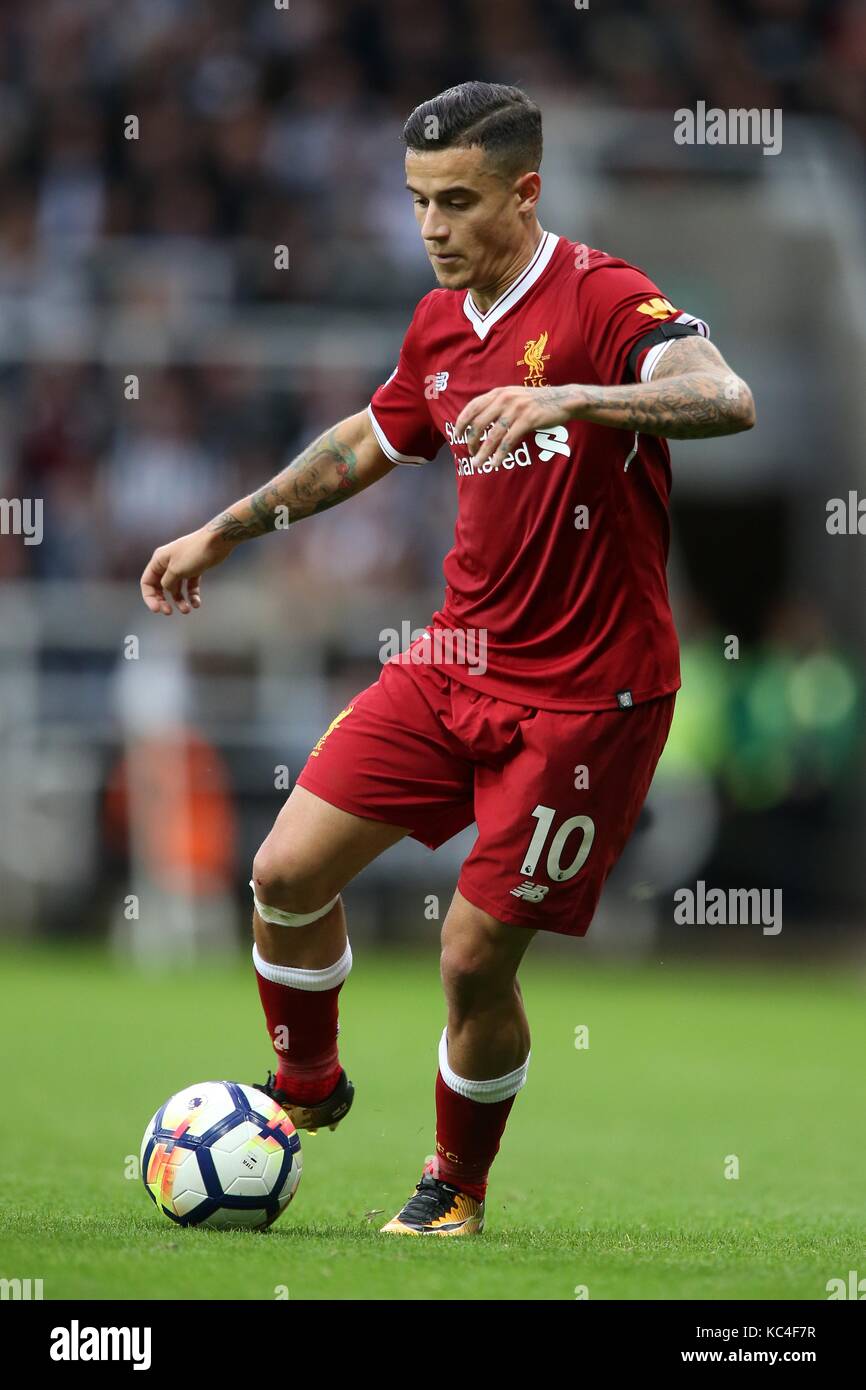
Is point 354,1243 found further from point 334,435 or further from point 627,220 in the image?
point 627,220

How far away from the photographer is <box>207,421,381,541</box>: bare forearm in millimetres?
5738

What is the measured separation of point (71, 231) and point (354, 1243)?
42.4 feet

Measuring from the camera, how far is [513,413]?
4309mm

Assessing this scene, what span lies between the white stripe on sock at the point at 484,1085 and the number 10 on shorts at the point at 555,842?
22.0 inches

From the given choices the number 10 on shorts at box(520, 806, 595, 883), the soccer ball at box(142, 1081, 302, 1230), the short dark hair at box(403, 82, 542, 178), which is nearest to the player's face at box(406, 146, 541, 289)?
the short dark hair at box(403, 82, 542, 178)

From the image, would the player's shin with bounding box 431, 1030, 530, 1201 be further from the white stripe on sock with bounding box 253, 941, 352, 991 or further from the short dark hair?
the short dark hair

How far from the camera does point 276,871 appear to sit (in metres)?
5.28

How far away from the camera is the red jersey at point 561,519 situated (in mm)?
5008

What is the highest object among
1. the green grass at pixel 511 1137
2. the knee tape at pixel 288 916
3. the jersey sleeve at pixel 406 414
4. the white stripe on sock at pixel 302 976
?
the jersey sleeve at pixel 406 414

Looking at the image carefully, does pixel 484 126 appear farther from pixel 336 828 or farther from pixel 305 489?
pixel 336 828

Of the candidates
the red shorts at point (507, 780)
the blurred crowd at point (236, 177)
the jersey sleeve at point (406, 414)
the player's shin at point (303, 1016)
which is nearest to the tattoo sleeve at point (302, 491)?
the jersey sleeve at point (406, 414)

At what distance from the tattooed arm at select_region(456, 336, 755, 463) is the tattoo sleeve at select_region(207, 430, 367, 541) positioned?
49.4 inches

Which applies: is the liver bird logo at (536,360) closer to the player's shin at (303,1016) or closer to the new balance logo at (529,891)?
the new balance logo at (529,891)
